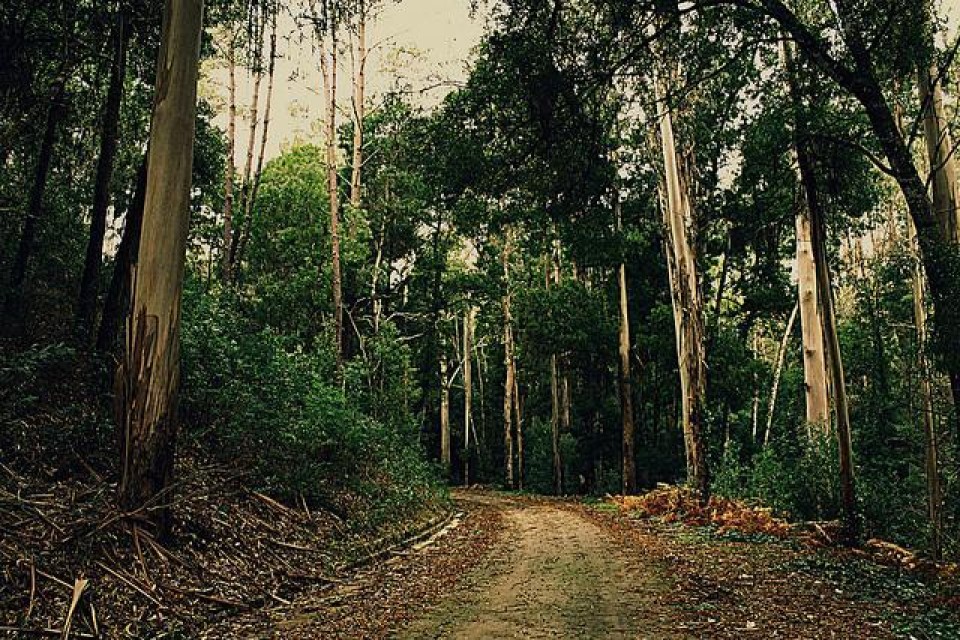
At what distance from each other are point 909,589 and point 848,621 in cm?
210

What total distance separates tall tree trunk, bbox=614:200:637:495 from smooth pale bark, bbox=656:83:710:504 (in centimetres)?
783

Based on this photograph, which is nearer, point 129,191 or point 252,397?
point 252,397

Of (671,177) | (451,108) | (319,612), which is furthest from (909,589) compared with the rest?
(671,177)

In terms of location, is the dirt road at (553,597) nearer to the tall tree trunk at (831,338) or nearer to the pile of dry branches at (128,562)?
the pile of dry branches at (128,562)

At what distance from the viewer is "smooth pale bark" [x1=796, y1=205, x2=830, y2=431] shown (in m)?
17.2

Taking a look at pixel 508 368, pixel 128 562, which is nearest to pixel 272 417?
pixel 128 562

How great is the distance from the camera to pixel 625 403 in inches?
1073

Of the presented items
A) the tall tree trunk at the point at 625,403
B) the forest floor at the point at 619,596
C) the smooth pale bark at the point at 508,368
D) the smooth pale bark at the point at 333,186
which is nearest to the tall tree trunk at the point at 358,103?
the smooth pale bark at the point at 333,186

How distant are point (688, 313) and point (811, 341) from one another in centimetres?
286

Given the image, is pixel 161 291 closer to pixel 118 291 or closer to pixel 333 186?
pixel 118 291

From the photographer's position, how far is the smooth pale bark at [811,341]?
1725 centimetres

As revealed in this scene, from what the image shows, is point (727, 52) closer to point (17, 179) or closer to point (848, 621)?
point (848, 621)

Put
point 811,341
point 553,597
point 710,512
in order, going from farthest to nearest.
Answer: point 811,341
point 710,512
point 553,597

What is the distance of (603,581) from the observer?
9008 millimetres
